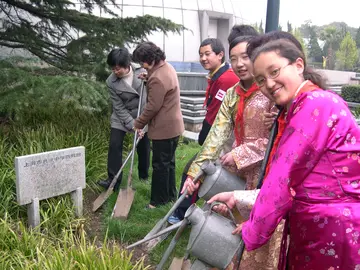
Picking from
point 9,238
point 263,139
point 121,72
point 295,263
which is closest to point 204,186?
point 263,139

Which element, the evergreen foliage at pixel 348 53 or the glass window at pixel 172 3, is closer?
the glass window at pixel 172 3

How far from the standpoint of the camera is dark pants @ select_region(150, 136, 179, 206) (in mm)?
4371

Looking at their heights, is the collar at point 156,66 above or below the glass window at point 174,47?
below

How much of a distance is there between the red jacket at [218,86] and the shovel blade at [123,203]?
1.17 meters

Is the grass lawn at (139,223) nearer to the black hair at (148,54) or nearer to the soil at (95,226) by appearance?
the soil at (95,226)

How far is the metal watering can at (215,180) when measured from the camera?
8.07 ft

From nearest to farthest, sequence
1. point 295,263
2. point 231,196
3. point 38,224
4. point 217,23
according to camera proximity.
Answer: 1. point 295,263
2. point 231,196
3. point 38,224
4. point 217,23

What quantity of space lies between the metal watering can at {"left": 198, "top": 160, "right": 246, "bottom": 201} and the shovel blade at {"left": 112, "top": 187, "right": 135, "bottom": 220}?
1953mm

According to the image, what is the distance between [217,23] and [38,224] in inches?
884

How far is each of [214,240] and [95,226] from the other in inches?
96.0

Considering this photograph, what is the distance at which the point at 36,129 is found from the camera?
602 centimetres

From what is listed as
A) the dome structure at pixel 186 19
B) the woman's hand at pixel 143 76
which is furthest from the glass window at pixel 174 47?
the woman's hand at pixel 143 76

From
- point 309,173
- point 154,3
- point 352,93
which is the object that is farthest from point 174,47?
point 309,173

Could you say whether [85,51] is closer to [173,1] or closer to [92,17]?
[92,17]
